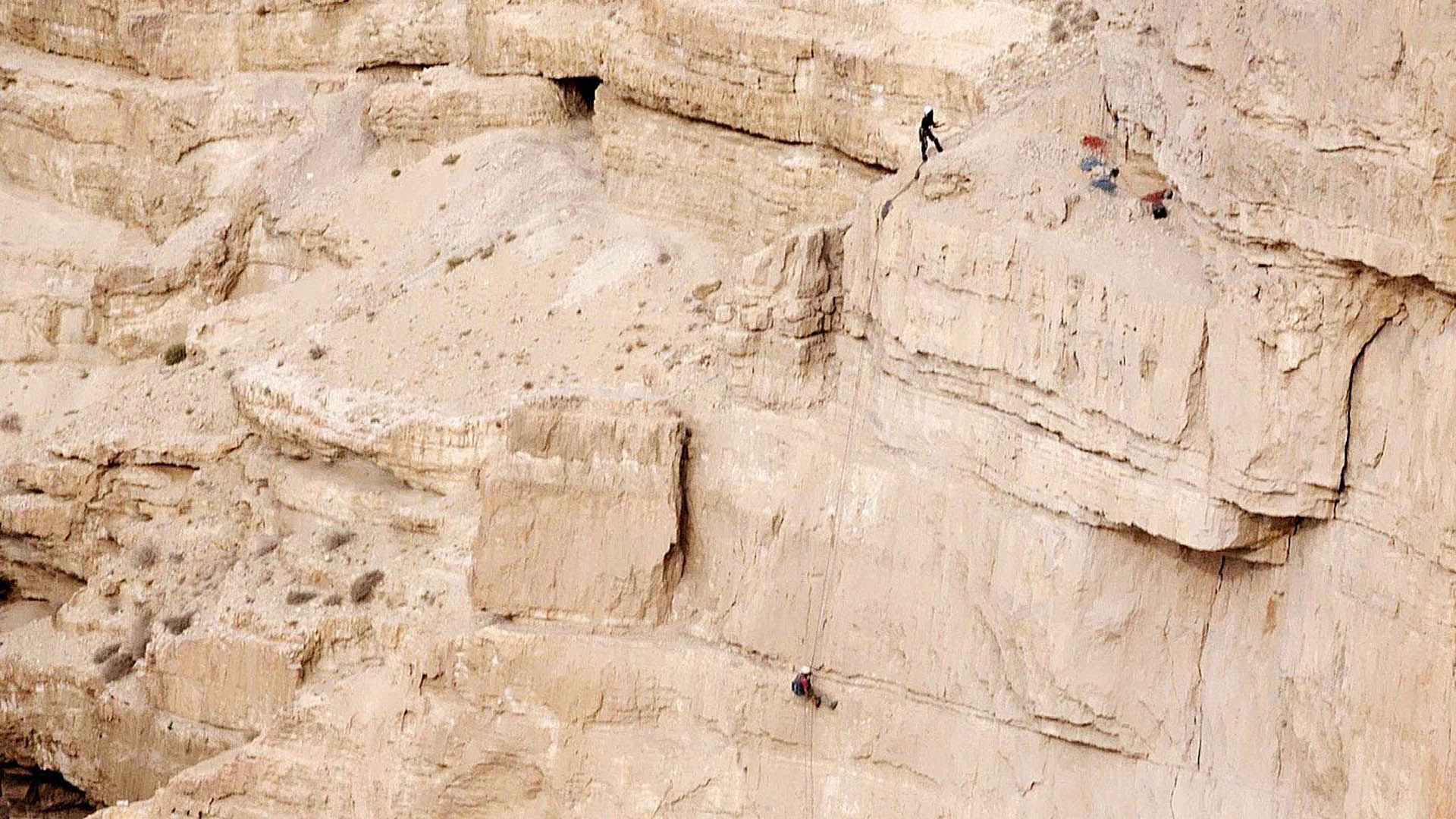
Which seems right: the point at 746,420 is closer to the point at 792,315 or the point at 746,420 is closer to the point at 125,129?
the point at 792,315

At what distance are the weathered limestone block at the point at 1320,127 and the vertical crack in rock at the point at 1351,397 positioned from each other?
0.79 meters

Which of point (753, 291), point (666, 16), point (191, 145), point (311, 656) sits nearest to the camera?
point (753, 291)

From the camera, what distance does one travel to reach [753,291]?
27.3 meters

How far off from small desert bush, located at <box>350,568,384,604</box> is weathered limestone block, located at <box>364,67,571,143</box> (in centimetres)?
877

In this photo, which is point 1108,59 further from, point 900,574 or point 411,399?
point 411,399

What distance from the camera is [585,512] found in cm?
2758

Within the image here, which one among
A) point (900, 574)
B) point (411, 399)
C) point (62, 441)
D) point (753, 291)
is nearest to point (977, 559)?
point (900, 574)

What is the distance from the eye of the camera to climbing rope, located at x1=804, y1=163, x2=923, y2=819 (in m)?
26.4

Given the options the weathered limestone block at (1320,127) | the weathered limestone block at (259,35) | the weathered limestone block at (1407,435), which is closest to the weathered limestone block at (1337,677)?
the weathered limestone block at (1407,435)

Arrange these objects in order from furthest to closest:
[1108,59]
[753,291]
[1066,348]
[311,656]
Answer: [311,656] < [753,291] < [1108,59] < [1066,348]

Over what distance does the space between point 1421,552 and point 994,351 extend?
4.95m

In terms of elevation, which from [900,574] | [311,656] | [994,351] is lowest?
[311,656]

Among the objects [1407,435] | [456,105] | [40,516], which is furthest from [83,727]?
[1407,435]

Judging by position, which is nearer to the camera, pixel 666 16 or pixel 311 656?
pixel 311 656
